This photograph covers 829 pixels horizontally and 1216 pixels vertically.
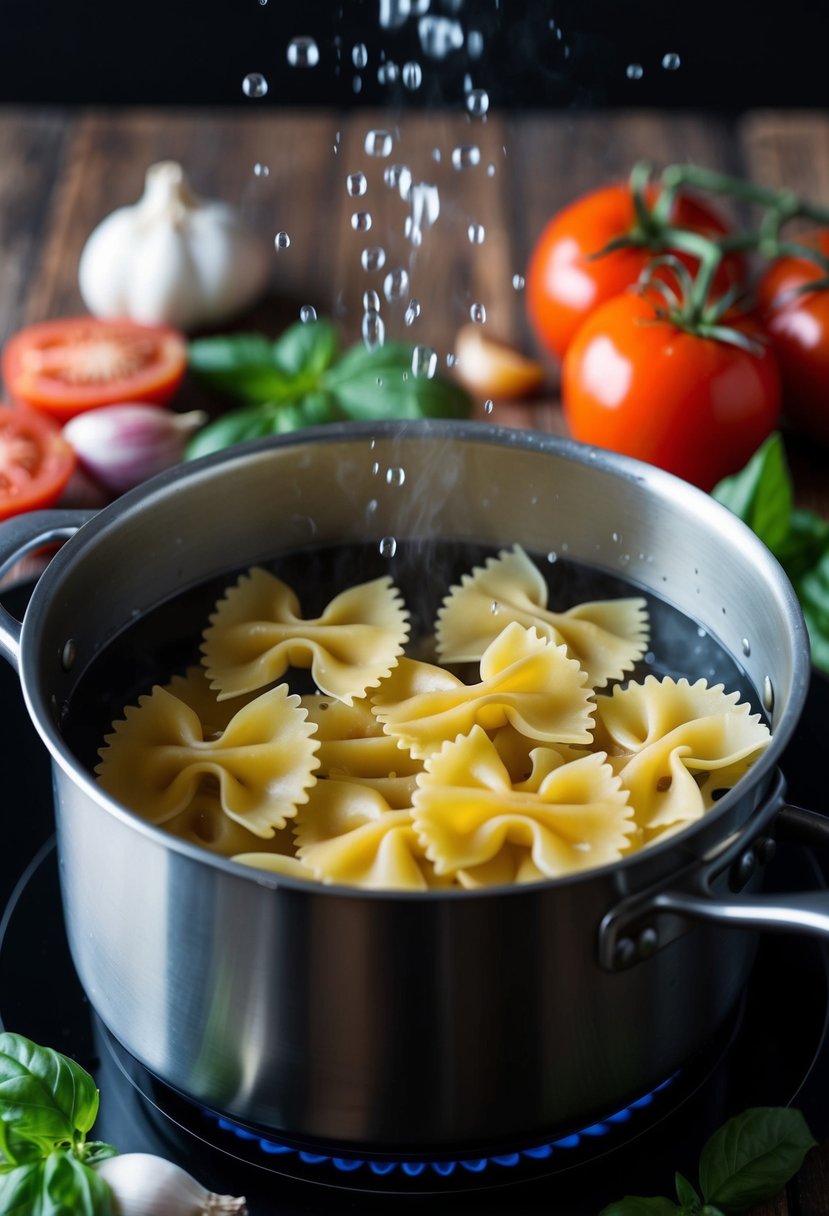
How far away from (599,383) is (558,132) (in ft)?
2.52

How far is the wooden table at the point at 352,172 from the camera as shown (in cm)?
192

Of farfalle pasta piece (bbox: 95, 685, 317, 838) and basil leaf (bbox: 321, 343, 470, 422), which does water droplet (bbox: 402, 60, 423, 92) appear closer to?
basil leaf (bbox: 321, 343, 470, 422)

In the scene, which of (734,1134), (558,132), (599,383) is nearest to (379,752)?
(734,1134)

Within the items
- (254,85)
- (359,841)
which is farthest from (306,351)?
(254,85)

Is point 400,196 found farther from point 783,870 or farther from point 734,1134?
point 734,1134

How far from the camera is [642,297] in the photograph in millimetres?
1608

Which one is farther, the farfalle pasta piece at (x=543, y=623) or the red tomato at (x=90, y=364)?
the red tomato at (x=90, y=364)

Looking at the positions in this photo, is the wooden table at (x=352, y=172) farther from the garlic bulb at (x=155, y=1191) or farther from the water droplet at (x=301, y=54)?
the garlic bulb at (x=155, y=1191)

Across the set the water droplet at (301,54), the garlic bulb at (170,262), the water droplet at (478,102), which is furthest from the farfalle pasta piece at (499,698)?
the water droplet at (301,54)

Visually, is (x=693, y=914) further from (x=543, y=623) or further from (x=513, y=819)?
(x=543, y=623)

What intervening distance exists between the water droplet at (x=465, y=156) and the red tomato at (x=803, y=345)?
56 centimetres

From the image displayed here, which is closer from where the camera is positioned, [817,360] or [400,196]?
[817,360]

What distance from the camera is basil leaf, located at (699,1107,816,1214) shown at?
2.90 ft

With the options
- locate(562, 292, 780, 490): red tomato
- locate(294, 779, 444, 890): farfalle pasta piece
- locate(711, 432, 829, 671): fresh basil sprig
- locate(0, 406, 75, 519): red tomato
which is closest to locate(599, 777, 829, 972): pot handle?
locate(294, 779, 444, 890): farfalle pasta piece
